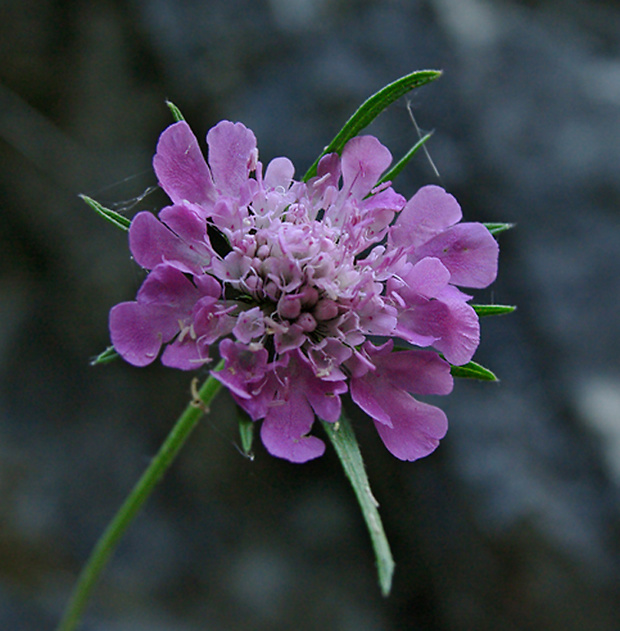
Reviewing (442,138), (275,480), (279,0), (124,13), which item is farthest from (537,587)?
(124,13)

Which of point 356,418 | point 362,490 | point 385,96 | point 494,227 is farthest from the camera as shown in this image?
point 356,418

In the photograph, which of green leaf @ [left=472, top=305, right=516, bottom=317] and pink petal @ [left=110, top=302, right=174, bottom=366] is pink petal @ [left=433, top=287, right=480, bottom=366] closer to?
green leaf @ [left=472, top=305, right=516, bottom=317]

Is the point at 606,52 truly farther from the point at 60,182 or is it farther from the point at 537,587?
the point at 60,182

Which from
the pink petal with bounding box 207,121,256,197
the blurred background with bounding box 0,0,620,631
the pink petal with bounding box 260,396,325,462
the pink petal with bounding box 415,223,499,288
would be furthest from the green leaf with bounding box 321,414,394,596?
the blurred background with bounding box 0,0,620,631

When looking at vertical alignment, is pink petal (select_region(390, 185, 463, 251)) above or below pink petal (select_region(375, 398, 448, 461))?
above

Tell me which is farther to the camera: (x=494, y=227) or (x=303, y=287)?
(x=494, y=227)

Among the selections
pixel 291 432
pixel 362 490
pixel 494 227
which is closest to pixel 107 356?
pixel 291 432

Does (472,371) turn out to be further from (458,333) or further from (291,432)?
(291,432)
